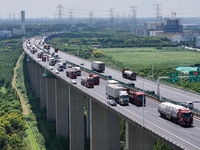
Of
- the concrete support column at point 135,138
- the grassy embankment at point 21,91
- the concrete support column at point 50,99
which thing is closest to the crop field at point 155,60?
the grassy embankment at point 21,91

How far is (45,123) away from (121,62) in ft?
234

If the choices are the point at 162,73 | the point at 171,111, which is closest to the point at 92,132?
the point at 171,111

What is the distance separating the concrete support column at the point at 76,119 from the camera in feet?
204

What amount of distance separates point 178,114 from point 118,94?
38.0ft

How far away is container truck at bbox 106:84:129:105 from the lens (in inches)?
1840

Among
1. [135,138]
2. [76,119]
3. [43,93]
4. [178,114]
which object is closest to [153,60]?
[43,93]

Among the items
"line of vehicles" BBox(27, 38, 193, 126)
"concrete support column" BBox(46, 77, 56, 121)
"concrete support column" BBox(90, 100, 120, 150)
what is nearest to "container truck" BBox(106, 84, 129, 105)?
"line of vehicles" BBox(27, 38, 193, 126)

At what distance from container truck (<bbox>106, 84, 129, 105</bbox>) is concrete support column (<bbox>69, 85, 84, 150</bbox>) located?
12745mm

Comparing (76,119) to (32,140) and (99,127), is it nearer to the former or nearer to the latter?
(32,140)

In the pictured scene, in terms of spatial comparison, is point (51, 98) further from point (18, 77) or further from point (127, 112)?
point (18, 77)

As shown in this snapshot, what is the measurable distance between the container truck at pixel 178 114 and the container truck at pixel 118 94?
23.0 ft

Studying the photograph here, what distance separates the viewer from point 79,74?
73.0 metres

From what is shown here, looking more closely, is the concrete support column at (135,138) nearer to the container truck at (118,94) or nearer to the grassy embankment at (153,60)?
the container truck at (118,94)

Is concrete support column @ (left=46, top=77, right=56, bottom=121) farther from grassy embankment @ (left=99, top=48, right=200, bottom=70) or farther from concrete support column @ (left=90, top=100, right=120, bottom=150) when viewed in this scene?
grassy embankment @ (left=99, top=48, right=200, bottom=70)
